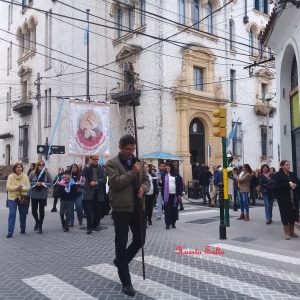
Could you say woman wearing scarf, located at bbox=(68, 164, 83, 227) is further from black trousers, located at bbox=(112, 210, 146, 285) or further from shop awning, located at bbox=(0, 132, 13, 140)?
shop awning, located at bbox=(0, 132, 13, 140)

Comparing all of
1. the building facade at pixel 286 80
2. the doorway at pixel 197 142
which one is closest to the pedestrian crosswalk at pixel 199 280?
the building facade at pixel 286 80

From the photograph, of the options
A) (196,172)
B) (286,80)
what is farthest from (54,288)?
(196,172)

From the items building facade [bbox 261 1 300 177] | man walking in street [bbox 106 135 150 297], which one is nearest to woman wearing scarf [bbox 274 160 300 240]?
building facade [bbox 261 1 300 177]

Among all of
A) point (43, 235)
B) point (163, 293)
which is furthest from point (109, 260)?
point (43, 235)

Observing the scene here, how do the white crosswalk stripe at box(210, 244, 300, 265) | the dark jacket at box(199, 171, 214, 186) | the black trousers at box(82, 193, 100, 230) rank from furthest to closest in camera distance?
the dark jacket at box(199, 171, 214, 186) → the black trousers at box(82, 193, 100, 230) → the white crosswalk stripe at box(210, 244, 300, 265)

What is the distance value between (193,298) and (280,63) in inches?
371

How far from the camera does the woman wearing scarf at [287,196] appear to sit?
8.93 metres

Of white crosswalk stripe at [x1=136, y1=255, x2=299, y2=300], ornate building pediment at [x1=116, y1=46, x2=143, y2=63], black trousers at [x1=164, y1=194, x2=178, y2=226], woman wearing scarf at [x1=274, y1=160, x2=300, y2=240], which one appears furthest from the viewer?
ornate building pediment at [x1=116, y1=46, x2=143, y2=63]

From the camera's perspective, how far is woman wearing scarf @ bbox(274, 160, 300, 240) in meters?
8.93

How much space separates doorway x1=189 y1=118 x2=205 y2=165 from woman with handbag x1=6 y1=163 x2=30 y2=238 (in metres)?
18.9

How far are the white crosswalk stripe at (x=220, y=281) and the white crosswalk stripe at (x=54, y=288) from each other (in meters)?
1.71

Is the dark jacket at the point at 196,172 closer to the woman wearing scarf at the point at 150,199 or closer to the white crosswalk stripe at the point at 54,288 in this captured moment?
the woman wearing scarf at the point at 150,199

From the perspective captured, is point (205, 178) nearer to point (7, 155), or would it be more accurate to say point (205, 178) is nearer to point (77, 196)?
point (77, 196)

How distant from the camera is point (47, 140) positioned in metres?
32.2
